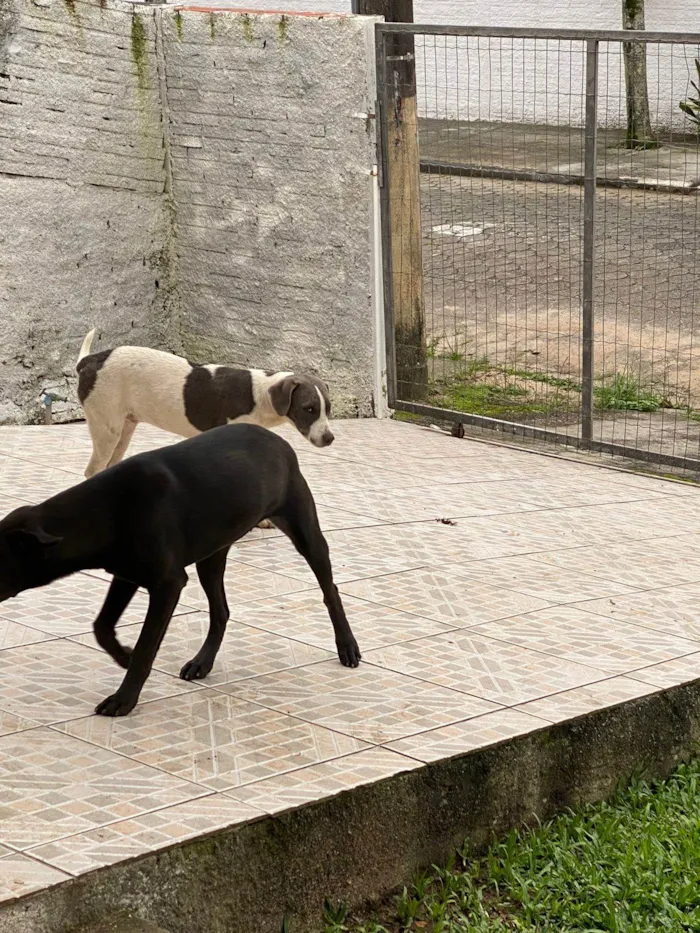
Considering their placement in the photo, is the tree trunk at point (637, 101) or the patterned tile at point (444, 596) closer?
the patterned tile at point (444, 596)

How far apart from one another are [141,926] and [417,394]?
6.48 m

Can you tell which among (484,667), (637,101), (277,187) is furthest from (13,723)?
(637,101)

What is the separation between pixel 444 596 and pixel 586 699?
3.78 feet

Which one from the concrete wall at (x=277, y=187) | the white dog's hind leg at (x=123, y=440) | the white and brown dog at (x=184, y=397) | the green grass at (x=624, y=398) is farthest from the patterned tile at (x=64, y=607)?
the green grass at (x=624, y=398)

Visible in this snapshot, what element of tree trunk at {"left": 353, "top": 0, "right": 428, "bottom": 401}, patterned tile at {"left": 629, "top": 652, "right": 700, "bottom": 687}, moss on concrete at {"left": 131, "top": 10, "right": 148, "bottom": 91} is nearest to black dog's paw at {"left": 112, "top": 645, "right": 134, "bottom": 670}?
patterned tile at {"left": 629, "top": 652, "right": 700, "bottom": 687}

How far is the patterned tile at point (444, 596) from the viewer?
16.2ft

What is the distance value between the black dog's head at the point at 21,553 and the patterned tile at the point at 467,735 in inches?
41.5

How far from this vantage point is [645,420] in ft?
28.8

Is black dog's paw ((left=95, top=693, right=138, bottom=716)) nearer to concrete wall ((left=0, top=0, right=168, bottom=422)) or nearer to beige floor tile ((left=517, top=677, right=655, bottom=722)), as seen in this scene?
beige floor tile ((left=517, top=677, right=655, bottom=722))

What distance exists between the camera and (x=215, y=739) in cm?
366

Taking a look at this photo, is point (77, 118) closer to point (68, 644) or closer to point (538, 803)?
point (68, 644)

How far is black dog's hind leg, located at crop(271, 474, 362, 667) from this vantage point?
13.5 feet

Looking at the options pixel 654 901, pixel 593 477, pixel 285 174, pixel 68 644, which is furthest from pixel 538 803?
pixel 285 174

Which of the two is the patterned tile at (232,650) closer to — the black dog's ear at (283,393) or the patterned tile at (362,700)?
the patterned tile at (362,700)
